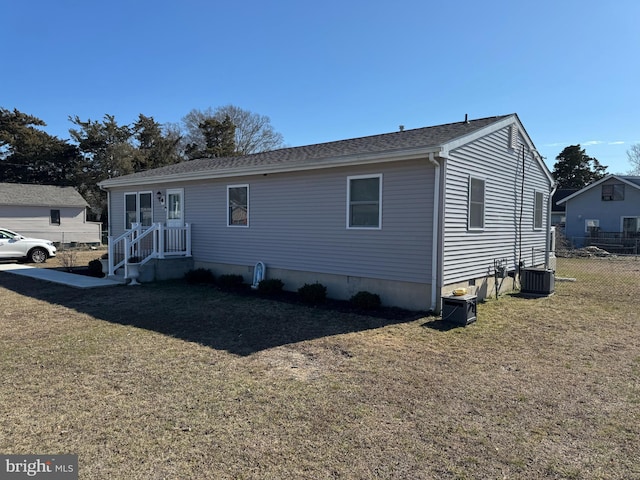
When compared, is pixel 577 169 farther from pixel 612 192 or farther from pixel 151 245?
pixel 151 245

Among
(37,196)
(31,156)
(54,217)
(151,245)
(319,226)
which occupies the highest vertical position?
(31,156)

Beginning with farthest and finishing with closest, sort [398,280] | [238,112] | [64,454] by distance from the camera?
[238,112] < [398,280] < [64,454]

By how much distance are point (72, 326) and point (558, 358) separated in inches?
277

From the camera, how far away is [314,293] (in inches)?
347

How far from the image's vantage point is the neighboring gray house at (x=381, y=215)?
7910mm

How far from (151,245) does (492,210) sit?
8.98m

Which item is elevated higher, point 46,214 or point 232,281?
point 46,214

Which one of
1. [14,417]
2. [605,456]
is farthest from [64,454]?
[605,456]

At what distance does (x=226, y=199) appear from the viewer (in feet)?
37.2

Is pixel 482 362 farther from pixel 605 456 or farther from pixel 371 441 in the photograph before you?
pixel 371 441

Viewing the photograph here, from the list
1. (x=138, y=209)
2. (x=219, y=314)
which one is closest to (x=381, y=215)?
(x=219, y=314)

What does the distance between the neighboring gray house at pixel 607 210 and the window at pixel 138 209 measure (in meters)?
24.4

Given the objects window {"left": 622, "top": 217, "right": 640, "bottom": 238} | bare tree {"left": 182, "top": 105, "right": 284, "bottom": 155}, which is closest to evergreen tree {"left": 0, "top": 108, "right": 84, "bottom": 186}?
bare tree {"left": 182, "top": 105, "right": 284, "bottom": 155}

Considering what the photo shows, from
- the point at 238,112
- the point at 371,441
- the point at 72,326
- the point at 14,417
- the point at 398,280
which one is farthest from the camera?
the point at 238,112
